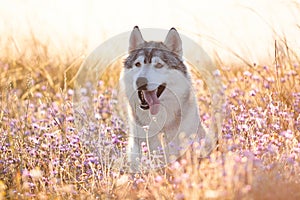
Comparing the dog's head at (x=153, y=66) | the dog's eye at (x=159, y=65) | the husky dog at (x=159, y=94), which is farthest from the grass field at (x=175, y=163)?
the dog's eye at (x=159, y=65)

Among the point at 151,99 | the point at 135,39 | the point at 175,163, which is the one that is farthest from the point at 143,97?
the point at 175,163

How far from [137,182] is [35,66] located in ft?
18.7

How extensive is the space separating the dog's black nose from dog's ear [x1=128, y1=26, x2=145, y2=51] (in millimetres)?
532

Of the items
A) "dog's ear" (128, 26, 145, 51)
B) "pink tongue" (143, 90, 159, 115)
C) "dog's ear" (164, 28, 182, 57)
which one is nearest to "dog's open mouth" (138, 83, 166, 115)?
"pink tongue" (143, 90, 159, 115)

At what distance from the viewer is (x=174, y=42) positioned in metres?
5.48

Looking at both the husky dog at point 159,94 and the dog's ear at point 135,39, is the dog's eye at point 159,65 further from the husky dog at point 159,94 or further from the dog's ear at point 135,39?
the dog's ear at point 135,39

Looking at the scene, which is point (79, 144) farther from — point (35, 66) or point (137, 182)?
point (35, 66)

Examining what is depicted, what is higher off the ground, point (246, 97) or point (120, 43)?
point (120, 43)

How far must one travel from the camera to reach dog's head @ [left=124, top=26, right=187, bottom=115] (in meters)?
5.27

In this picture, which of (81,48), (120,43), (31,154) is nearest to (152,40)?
(120,43)

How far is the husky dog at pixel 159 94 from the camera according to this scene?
17.3ft

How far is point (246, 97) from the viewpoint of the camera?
652 cm

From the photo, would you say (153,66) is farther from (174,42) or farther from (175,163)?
(175,163)

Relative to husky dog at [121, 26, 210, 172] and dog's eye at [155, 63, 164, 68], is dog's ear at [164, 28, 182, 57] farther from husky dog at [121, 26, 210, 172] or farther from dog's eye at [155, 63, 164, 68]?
dog's eye at [155, 63, 164, 68]
